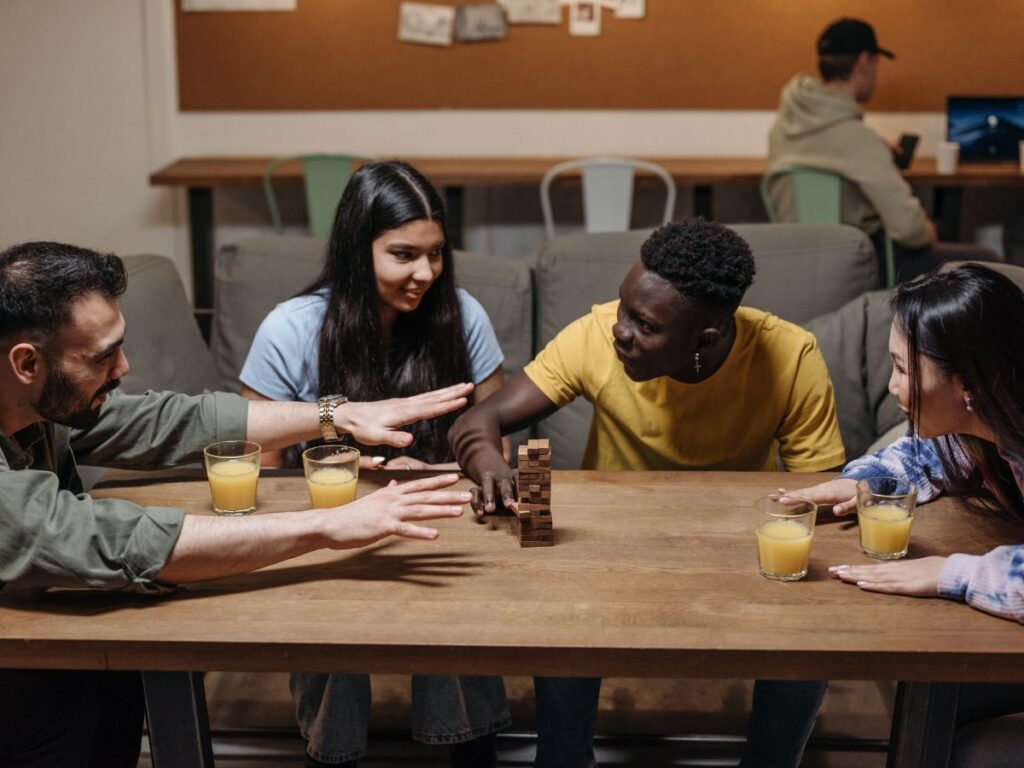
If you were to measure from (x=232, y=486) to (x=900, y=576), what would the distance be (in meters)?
0.98

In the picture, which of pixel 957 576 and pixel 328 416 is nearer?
pixel 957 576

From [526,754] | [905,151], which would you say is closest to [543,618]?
[526,754]

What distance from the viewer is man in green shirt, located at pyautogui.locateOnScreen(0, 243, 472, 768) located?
150cm

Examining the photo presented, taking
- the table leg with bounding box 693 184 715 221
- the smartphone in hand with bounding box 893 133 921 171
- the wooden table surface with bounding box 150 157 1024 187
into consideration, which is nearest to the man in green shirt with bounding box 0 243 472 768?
the wooden table surface with bounding box 150 157 1024 187

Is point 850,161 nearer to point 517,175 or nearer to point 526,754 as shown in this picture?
point 517,175

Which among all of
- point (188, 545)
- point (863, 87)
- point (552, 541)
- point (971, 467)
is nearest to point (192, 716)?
point (188, 545)

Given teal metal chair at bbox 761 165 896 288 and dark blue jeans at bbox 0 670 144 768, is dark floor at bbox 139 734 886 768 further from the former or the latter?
teal metal chair at bbox 761 165 896 288

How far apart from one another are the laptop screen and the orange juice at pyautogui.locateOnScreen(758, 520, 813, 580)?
410cm

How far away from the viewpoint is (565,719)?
207 centimetres

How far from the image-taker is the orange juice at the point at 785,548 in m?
1.60

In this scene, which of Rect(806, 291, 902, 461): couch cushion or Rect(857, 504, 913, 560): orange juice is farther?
Rect(806, 291, 902, 461): couch cushion

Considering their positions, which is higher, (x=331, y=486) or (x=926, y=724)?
(x=331, y=486)

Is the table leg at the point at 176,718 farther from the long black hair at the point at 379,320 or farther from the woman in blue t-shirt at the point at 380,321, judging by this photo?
the long black hair at the point at 379,320

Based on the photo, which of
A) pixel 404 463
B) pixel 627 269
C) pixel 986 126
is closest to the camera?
pixel 404 463
